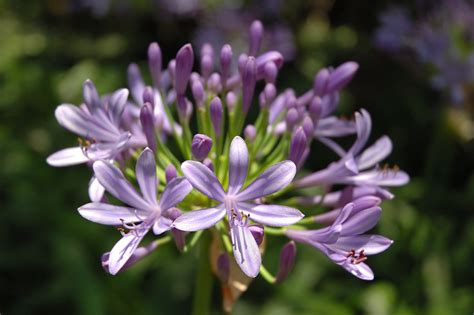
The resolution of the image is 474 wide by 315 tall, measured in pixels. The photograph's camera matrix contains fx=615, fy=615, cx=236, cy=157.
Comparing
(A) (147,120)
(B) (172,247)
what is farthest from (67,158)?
(B) (172,247)

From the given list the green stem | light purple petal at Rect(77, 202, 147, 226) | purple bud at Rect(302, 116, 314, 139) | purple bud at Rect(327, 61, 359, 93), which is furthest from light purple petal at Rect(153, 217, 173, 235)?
purple bud at Rect(327, 61, 359, 93)

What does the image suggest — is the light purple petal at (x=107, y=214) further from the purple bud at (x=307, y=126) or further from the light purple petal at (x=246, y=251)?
the purple bud at (x=307, y=126)

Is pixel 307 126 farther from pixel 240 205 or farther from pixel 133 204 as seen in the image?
pixel 133 204

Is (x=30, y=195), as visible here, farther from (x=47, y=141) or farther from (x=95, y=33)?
(x=95, y=33)

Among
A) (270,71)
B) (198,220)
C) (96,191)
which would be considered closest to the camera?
(198,220)

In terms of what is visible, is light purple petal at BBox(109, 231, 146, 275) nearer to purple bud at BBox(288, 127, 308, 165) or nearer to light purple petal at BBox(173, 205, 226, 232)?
light purple petal at BBox(173, 205, 226, 232)

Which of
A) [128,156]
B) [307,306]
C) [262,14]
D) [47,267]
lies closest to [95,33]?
[262,14]

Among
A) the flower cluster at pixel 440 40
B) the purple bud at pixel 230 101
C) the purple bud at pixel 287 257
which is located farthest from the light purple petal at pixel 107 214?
the flower cluster at pixel 440 40
